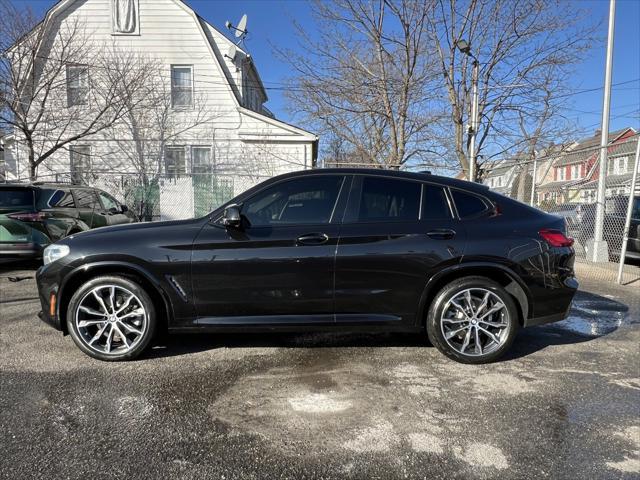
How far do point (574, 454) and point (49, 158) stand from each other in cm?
1776

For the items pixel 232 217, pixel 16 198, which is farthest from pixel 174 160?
pixel 232 217

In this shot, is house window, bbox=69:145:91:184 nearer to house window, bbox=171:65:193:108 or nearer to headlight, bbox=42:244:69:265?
house window, bbox=171:65:193:108

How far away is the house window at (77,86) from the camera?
Result: 48.6 feet

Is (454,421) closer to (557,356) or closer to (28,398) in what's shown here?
(557,356)

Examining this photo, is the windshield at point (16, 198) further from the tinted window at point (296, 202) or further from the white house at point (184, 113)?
the white house at point (184, 113)

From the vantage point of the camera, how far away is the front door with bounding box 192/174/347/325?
3.54 m

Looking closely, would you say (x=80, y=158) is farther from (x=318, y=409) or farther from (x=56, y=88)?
(x=318, y=409)

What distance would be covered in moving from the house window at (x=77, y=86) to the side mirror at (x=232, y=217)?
14.4 meters

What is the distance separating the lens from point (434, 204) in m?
3.73

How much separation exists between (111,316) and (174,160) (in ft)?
45.0

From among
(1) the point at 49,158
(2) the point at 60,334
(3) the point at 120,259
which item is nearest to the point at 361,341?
(3) the point at 120,259

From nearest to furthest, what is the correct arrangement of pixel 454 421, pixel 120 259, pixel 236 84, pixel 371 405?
pixel 454 421, pixel 371 405, pixel 120 259, pixel 236 84

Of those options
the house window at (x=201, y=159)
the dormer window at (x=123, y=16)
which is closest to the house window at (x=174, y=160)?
the house window at (x=201, y=159)

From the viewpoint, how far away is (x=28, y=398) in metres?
3.03
